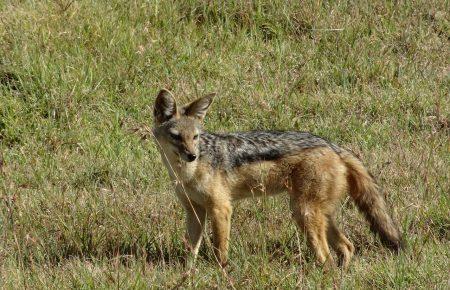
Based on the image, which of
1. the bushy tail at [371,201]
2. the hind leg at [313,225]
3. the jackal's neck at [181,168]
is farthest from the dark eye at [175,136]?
the bushy tail at [371,201]

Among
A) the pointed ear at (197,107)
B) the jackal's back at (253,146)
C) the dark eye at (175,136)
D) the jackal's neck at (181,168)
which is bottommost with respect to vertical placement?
the jackal's neck at (181,168)

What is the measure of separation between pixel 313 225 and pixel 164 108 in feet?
5.04

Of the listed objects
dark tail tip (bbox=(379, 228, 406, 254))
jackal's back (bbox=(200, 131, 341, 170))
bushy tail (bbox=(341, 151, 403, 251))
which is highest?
jackal's back (bbox=(200, 131, 341, 170))

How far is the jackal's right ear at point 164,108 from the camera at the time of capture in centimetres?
776

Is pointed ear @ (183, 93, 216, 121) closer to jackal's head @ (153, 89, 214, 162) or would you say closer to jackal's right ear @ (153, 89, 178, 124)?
jackal's head @ (153, 89, 214, 162)

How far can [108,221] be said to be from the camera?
25.6 ft

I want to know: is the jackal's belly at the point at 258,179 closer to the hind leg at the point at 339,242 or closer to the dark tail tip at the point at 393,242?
the hind leg at the point at 339,242

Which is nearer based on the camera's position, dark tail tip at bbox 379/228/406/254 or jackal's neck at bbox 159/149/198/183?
dark tail tip at bbox 379/228/406/254

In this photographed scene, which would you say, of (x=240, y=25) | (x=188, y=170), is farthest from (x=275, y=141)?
(x=240, y=25)

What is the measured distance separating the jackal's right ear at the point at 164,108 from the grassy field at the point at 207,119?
73 cm

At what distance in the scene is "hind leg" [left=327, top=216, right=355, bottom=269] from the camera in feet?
24.5

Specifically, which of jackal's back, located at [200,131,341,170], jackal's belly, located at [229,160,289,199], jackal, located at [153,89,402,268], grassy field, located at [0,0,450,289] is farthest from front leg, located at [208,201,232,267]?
jackal's back, located at [200,131,341,170]

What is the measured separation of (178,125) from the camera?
7.70 meters

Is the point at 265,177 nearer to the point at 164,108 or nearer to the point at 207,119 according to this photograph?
the point at 164,108
